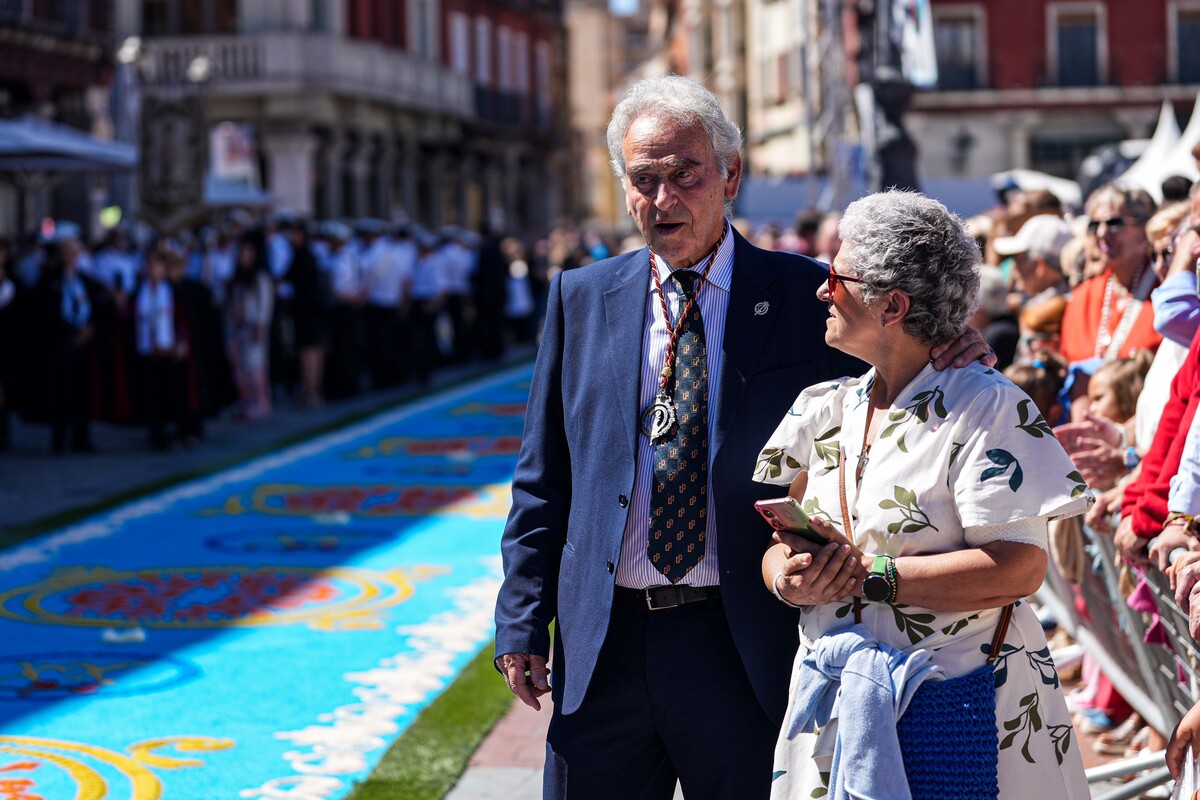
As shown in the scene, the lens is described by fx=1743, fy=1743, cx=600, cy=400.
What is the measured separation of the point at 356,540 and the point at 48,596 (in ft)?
6.71

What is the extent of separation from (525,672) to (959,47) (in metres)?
41.5

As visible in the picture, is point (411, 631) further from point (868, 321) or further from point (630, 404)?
point (868, 321)

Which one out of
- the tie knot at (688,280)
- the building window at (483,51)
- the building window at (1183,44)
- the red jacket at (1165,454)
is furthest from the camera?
the building window at (483,51)

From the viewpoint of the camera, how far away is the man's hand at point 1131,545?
398 cm

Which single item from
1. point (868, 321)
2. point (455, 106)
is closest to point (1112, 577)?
point (868, 321)

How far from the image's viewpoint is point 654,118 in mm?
3447

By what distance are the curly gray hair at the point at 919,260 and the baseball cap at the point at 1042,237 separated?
5.38 m

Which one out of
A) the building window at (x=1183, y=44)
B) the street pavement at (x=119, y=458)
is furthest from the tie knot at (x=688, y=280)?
the building window at (x=1183, y=44)

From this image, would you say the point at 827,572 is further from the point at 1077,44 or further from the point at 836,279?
the point at 1077,44

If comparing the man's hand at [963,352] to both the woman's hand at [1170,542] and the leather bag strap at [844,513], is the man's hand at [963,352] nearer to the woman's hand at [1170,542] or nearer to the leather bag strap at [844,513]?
the leather bag strap at [844,513]

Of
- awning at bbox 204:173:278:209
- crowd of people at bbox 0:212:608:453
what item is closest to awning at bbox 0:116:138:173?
crowd of people at bbox 0:212:608:453

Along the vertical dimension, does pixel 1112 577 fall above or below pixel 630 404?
below

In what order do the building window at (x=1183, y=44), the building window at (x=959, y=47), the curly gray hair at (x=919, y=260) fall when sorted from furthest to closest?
the building window at (x=959, y=47), the building window at (x=1183, y=44), the curly gray hair at (x=919, y=260)

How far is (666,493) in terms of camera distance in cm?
340
